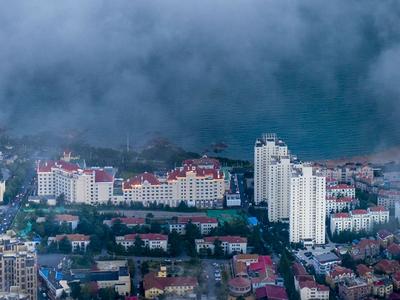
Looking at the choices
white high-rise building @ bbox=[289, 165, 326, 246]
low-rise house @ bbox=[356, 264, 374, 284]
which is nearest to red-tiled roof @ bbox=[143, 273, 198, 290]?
low-rise house @ bbox=[356, 264, 374, 284]

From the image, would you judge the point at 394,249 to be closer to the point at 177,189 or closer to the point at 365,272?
the point at 365,272

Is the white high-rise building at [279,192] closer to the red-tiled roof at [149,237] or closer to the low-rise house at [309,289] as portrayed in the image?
the red-tiled roof at [149,237]

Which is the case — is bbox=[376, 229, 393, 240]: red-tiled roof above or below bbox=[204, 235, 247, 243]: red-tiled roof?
above

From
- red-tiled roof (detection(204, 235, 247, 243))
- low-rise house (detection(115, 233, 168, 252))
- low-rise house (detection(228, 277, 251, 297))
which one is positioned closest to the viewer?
low-rise house (detection(228, 277, 251, 297))

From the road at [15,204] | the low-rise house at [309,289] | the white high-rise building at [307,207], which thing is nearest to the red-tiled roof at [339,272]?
the low-rise house at [309,289]

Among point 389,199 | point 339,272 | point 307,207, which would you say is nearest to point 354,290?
point 339,272

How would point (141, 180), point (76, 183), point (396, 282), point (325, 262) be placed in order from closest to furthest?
point (396, 282) < point (325, 262) < point (76, 183) < point (141, 180)

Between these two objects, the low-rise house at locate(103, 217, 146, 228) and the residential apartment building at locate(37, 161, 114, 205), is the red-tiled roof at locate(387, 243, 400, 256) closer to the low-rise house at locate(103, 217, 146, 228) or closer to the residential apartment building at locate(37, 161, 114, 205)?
the low-rise house at locate(103, 217, 146, 228)
